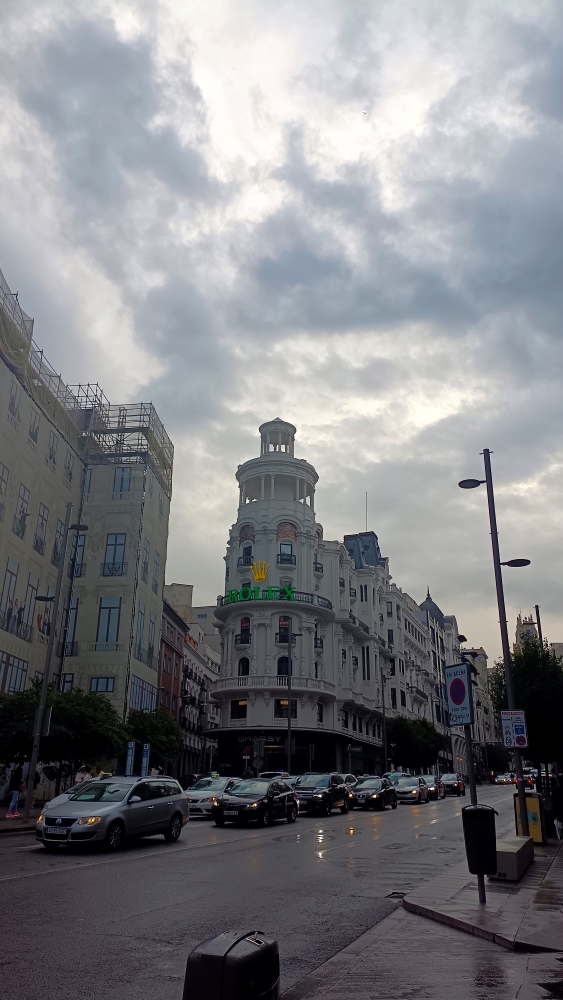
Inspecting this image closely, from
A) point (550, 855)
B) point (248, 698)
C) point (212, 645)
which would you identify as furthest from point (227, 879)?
point (212, 645)

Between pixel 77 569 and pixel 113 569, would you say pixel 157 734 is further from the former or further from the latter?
pixel 77 569

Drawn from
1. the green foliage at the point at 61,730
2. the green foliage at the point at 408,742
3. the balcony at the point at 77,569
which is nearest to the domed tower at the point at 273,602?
the green foliage at the point at 408,742

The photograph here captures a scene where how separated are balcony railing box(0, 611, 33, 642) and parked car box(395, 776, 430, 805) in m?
22.1

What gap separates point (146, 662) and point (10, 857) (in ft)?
110

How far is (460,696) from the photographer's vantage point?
10.6 m

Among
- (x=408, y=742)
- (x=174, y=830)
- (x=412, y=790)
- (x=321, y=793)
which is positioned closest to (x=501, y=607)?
(x=174, y=830)

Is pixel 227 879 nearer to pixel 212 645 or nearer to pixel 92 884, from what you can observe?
pixel 92 884

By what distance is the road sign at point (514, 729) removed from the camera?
53.2 ft

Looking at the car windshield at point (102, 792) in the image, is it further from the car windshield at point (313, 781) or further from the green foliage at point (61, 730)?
the car windshield at point (313, 781)

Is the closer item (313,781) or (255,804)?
(255,804)

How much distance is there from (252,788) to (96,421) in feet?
105

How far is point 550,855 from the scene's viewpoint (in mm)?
16500

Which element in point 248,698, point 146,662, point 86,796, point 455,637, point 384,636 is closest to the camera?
point 86,796

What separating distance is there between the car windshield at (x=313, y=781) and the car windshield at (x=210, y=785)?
3.24 metres
